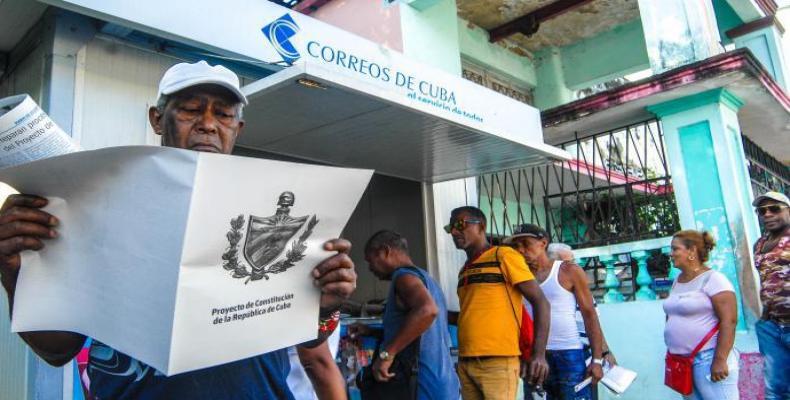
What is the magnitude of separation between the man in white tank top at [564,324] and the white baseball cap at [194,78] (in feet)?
10.0

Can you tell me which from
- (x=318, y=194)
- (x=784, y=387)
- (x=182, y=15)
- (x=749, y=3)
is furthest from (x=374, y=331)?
(x=749, y=3)

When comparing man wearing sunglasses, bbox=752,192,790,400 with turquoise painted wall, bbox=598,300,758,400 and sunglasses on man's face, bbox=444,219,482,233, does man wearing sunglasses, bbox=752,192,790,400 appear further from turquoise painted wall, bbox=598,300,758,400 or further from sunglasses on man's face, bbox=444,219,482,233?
sunglasses on man's face, bbox=444,219,482,233

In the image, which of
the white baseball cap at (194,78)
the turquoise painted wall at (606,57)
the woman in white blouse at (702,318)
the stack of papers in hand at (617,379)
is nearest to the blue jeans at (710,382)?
the woman in white blouse at (702,318)

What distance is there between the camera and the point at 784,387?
4.02m

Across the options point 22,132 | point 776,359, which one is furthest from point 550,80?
point 22,132

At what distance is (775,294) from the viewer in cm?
410

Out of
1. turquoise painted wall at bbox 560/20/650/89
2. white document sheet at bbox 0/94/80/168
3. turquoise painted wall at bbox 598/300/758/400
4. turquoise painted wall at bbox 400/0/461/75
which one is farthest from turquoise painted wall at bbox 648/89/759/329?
white document sheet at bbox 0/94/80/168

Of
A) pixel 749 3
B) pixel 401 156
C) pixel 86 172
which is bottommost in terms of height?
pixel 86 172

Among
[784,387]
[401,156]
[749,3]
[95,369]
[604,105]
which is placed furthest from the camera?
[749,3]

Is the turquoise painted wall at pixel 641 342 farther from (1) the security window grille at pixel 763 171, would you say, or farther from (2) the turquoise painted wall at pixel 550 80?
(2) the turquoise painted wall at pixel 550 80

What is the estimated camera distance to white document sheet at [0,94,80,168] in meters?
1.16

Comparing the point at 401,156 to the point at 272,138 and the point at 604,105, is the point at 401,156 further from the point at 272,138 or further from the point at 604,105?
the point at 604,105

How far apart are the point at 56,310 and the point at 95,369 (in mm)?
215

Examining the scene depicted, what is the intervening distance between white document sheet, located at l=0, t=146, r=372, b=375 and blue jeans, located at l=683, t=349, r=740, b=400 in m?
3.37
